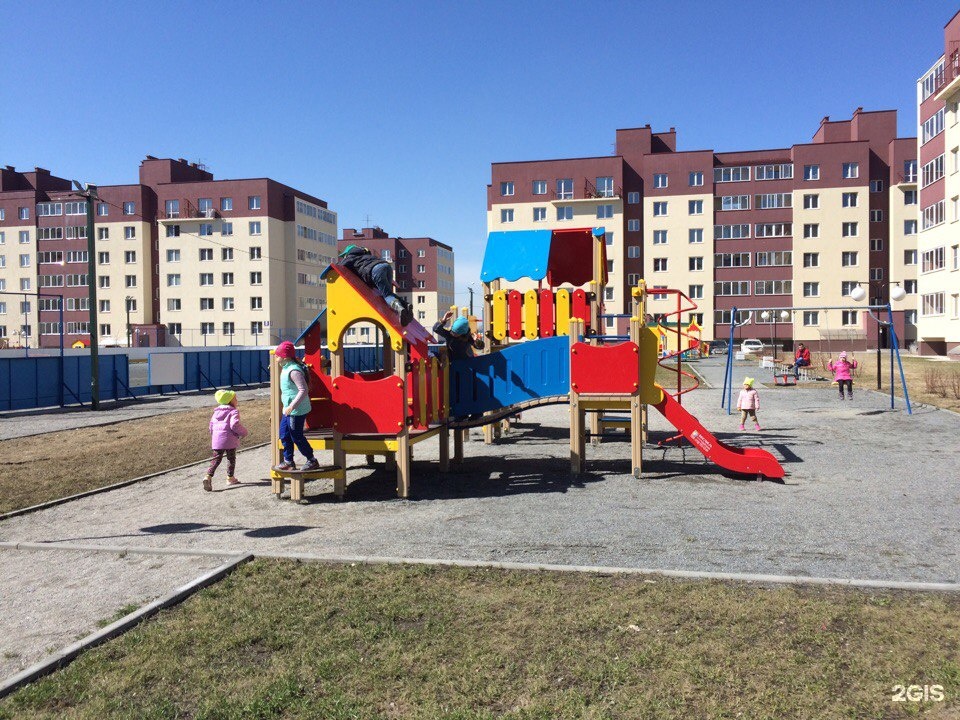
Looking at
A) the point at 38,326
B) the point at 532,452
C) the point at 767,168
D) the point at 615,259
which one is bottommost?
the point at 532,452

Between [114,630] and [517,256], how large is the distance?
36.4ft

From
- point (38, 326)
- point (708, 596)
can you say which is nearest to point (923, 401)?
point (708, 596)

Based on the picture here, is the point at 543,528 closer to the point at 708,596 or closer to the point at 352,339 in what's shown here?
the point at 708,596

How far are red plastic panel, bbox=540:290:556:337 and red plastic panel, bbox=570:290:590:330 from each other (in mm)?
430

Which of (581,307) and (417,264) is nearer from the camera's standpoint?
(581,307)

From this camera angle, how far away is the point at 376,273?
966 centimetres

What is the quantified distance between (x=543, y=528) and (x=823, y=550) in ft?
8.69

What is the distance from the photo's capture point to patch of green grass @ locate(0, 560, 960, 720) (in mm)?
3863

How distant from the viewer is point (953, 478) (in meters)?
10.3

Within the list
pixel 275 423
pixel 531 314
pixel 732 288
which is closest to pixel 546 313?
pixel 531 314

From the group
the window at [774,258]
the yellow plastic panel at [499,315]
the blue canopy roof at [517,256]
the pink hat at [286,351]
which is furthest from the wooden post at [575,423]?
the window at [774,258]

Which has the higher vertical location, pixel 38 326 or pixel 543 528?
pixel 38 326

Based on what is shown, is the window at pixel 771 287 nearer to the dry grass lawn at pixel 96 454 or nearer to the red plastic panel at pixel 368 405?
the dry grass lawn at pixel 96 454

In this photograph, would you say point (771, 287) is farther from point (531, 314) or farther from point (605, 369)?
point (605, 369)
